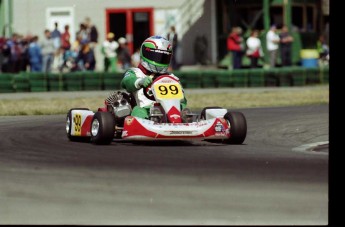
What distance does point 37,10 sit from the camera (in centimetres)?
3481

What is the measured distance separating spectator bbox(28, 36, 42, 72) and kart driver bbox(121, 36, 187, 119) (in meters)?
16.5

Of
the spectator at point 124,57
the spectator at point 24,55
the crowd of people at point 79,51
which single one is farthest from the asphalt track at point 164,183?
the spectator at point 124,57

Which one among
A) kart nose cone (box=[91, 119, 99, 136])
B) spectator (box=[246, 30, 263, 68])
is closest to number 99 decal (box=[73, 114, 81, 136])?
kart nose cone (box=[91, 119, 99, 136])

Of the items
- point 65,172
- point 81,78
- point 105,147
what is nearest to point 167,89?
point 105,147

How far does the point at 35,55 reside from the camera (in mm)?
27984

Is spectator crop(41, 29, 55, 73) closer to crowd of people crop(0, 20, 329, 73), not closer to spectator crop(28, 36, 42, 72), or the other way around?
crowd of people crop(0, 20, 329, 73)

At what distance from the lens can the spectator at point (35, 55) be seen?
1102 inches

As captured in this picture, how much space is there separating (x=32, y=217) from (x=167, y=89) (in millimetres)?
4674

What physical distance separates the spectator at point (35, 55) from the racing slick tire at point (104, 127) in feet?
56.6

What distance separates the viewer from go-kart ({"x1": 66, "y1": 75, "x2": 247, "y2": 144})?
1076 centimetres

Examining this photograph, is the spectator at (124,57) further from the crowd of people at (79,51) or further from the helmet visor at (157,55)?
the helmet visor at (157,55)

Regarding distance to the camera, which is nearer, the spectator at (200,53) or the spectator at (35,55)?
the spectator at (35,55)

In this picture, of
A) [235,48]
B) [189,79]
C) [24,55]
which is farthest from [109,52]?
[189,79]
